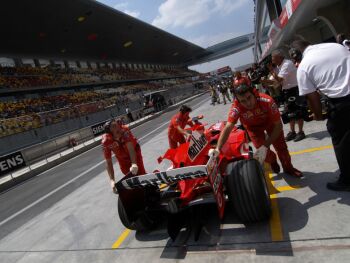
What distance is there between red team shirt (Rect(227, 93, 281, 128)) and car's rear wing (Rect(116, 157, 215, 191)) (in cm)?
104

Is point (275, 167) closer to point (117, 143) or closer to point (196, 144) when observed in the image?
point (196, 144)

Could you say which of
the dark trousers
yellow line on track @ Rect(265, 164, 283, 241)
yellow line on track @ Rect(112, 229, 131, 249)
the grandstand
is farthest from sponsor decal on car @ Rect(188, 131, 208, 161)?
the grandstand

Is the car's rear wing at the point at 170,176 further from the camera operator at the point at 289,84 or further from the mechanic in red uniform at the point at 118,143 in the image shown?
the camera operator at the point at 289,84

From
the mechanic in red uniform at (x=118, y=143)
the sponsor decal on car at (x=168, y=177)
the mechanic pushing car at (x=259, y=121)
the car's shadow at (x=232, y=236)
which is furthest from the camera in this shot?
the mechanic in red uniform at (x=118, y=143)

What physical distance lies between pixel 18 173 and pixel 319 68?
13.8 m

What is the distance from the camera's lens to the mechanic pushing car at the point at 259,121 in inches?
168

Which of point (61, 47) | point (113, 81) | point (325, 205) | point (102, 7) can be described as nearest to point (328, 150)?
point (325, 205)

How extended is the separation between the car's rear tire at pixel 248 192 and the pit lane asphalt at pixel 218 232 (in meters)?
0.21

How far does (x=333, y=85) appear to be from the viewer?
375 centimetres

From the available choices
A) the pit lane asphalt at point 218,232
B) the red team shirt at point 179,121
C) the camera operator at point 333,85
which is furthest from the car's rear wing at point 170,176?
the red team shirt at point 179,121

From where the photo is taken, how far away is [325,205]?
3.96 metres

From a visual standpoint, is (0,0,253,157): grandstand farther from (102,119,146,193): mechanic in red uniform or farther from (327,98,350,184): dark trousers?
(327,98,350,184): dark trousers

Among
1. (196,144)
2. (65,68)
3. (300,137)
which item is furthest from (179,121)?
(65,68)

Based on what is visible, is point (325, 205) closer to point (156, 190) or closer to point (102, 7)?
point (156, 190)
